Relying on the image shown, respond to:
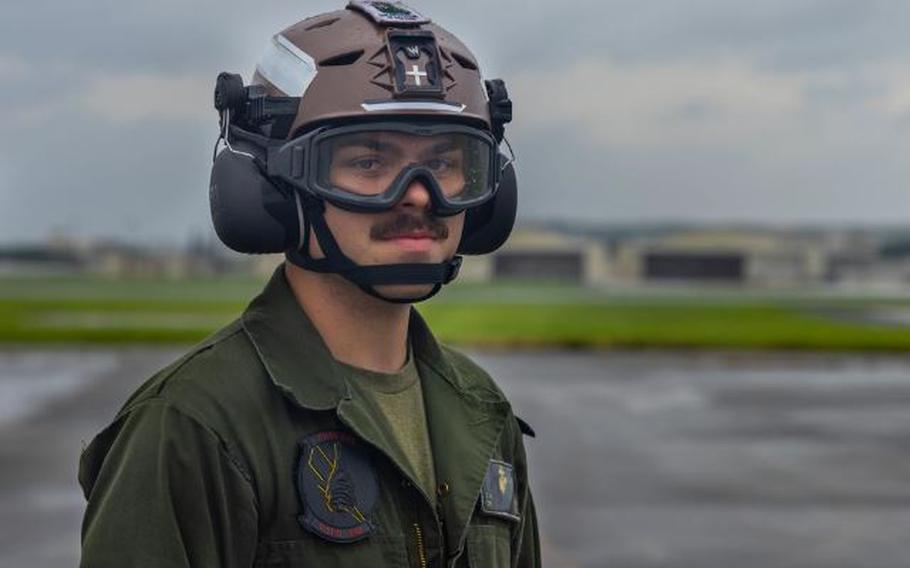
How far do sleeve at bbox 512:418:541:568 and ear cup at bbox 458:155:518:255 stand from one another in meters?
0.44

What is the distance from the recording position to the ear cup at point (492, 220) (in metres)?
3.11

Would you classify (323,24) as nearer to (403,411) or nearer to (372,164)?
(372,164)

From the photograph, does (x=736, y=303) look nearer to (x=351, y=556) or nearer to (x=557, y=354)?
(x=557, y=354)

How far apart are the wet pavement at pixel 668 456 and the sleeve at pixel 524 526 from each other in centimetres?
624

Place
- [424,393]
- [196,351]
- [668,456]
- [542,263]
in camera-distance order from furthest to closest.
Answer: [542,263], [668,456], [424,393], [196,351]

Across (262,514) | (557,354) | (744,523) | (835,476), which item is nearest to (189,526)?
(262,514)

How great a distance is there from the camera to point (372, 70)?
107 inches

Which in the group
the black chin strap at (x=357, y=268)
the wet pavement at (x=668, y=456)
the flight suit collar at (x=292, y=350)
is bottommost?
the wet pavement at (x=668, y=456)

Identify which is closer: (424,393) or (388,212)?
(388,212)

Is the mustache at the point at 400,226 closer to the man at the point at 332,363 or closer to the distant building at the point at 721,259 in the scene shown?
the man at the point at 332,363

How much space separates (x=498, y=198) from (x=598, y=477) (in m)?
10.2

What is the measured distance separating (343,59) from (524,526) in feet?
3.93

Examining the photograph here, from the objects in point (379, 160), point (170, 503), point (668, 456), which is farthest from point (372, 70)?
point (668, 456)

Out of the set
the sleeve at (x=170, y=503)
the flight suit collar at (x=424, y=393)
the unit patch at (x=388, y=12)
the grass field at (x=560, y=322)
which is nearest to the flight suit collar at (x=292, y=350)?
the flight suit collar at (x=424, y=393)
